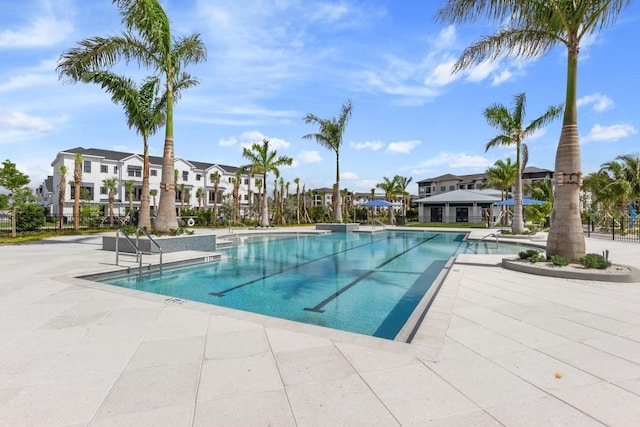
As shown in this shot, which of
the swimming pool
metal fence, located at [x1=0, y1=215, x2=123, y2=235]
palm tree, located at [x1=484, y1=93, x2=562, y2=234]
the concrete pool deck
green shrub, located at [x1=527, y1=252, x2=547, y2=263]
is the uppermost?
palm tree, located at [x1=484, y1=93, x2=562, y2=234]

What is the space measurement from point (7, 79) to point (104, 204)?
3743 centimetres

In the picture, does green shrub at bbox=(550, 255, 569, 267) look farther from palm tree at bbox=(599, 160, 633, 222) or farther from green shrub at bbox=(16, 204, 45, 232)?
green shrub at bbox=(16, 204, 45, 232)

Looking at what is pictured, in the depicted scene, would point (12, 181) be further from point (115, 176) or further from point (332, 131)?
point (115, 176)

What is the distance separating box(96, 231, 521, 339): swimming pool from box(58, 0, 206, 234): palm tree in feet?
11.2

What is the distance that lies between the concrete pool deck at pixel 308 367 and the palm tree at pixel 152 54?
7.41m

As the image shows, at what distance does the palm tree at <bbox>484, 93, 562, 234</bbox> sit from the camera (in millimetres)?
18328

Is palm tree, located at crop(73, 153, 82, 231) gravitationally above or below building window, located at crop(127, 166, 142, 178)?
below

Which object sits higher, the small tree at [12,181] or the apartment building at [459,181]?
the apartment building at [459,181]

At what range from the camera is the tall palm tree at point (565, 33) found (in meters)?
7.84

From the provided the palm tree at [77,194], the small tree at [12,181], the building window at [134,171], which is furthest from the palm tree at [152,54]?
the building window at [134,171]

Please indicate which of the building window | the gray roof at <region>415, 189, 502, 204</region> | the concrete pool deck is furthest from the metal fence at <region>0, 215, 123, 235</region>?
the gray roof at <region>415, 189, 502, 204</region>

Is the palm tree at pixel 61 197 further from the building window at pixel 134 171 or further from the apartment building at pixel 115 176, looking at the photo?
the building window at pixel 134 171

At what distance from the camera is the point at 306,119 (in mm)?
26781

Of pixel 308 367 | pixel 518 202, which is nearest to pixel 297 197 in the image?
pixel 518 202
